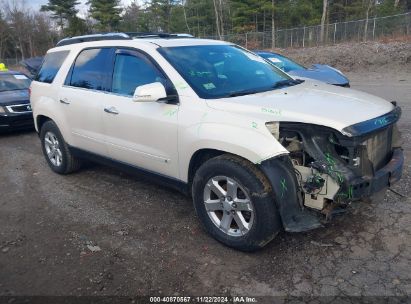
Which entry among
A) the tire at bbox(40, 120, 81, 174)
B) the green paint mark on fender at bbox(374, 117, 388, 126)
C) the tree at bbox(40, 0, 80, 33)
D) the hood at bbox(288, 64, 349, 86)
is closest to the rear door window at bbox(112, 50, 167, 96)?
the tire at bbox(40, 120, 81, 174)

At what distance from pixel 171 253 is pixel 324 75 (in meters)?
6.09

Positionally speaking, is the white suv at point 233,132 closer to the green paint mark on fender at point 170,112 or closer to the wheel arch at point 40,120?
the green paint mark on fender at point 170,112

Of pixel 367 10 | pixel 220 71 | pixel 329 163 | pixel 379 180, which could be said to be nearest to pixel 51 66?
pixel 220 71

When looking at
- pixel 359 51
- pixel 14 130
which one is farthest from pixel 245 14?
pixel 14 130

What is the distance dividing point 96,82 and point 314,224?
9.81ft

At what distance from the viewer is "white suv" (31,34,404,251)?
10.1ft

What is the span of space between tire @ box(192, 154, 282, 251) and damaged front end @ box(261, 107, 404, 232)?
0.12 m

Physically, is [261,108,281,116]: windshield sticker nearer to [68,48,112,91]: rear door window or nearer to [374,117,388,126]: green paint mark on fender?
[374,117,388,126]: green paint mark on fender

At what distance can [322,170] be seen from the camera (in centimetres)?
303

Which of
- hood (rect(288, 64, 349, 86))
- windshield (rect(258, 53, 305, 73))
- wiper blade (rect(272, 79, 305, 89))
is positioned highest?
wiper blade (rect(272, 79, 305, 89))

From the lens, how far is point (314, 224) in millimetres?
3137

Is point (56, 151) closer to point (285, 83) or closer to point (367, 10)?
point (285, 83)

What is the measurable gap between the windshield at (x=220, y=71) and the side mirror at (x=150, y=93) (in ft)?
0.96

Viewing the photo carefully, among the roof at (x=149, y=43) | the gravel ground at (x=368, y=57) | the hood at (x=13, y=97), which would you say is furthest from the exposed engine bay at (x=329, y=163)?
the gravel ground at (x=368, y=57)
